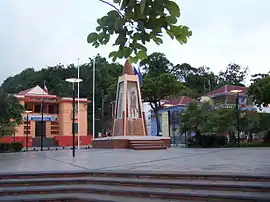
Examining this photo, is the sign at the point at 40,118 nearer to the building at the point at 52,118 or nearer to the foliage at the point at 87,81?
the building at the point at 52,118

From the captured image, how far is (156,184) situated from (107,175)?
152cm

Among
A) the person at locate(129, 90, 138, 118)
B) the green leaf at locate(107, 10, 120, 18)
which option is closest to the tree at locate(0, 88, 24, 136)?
the person at locate(129, 90, 138, 118)

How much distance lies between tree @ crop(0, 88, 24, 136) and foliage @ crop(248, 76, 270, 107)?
17.4 metres

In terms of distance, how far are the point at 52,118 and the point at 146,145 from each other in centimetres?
2901

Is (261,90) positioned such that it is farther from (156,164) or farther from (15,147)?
(156,164)

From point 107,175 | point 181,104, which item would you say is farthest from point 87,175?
point 181,104

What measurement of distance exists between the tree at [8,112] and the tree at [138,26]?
21349 millimetres

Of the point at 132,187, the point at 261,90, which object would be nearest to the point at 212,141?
the point at 261,90

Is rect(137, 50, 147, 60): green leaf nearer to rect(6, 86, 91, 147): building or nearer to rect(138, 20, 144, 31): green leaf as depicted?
rect(138, 20, 144, 31): green leaf

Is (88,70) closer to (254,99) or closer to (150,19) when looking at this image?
(254,99)

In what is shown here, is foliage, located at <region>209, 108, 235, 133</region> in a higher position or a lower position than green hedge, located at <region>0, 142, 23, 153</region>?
higher

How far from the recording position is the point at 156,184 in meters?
7.64

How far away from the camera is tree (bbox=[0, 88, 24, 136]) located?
937 inches

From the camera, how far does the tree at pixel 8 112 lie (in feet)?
78.0
